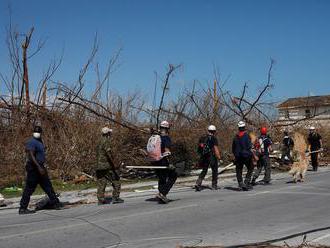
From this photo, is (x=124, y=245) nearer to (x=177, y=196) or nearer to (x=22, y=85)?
(x=177, y=196)

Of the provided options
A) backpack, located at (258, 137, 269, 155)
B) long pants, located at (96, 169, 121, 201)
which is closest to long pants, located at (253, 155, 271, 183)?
backpack, located at (258, 137, 269, 155)

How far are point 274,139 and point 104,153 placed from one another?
16.6 m

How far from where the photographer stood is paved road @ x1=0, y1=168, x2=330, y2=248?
8188mm

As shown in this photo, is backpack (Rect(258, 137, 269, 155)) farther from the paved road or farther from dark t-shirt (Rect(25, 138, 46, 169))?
dark t-shirt (Rect(25, 138, 46, 169))

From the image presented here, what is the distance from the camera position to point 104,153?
12.4 m

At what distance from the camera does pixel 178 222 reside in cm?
975

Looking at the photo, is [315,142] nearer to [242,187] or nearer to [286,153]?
[286,153]

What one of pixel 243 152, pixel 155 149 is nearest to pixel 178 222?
pixel 155 149

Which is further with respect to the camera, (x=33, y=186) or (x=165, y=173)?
(x=165, y=173)

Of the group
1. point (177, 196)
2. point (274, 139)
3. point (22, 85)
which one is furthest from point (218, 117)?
point (177, 196)

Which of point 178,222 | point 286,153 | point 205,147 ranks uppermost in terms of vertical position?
point 205,147

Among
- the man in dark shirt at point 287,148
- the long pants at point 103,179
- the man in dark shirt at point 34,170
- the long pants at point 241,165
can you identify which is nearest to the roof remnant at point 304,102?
the man in dark shirt at point 287,148

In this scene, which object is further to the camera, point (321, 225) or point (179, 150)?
point (179, 150)

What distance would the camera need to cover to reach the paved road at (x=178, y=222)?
819cm
